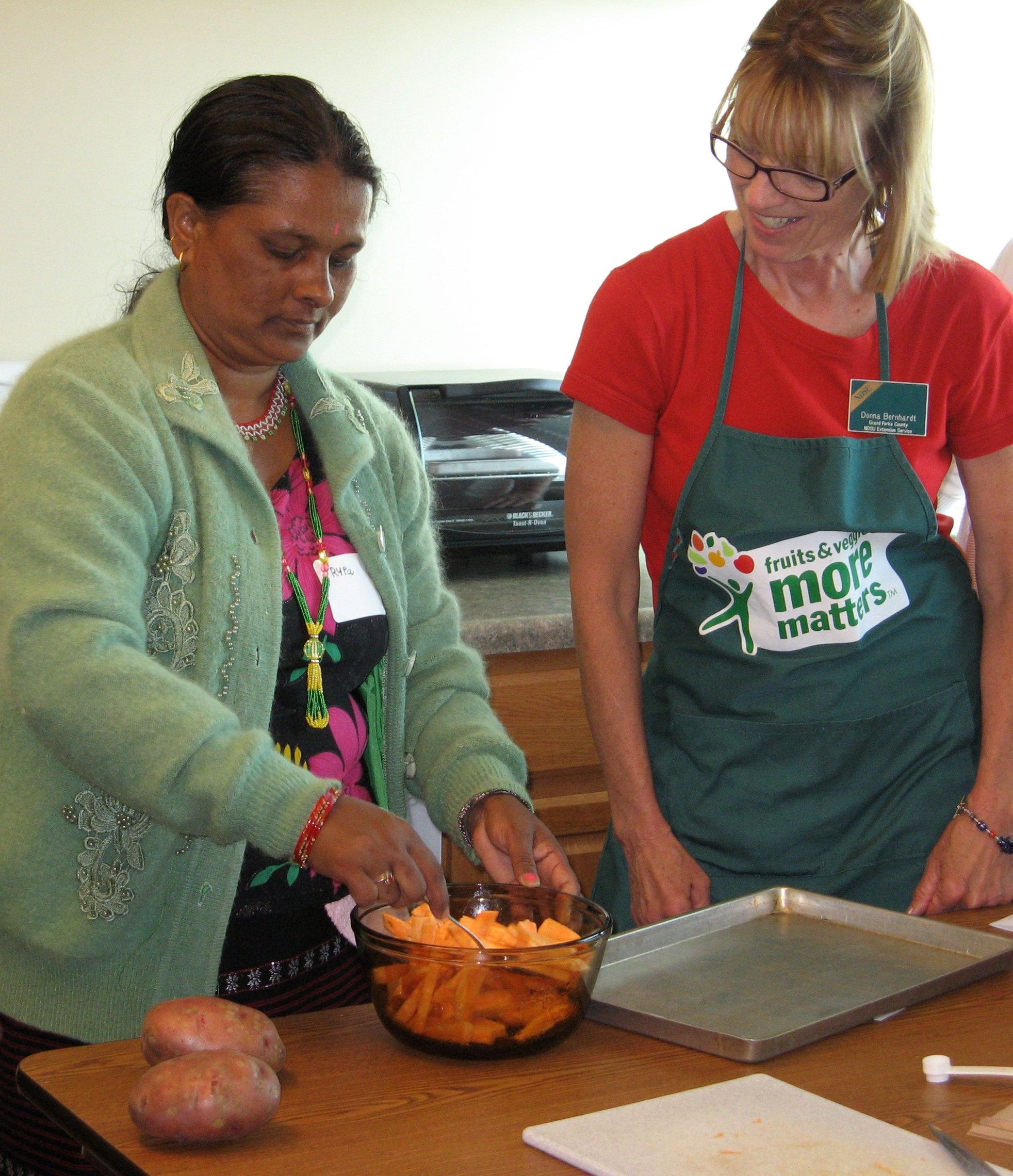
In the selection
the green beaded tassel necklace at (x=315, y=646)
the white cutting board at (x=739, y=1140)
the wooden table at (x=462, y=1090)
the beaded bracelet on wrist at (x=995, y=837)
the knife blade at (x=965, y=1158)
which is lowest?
the beaded bracelet on wrist at (x=995, y=837)

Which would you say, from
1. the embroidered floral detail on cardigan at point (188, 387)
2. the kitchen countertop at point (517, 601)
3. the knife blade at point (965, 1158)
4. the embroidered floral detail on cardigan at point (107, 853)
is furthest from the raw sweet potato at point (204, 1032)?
the kitchen countertop at point (517, 601)

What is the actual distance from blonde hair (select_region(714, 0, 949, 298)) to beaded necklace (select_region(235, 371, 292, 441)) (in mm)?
492

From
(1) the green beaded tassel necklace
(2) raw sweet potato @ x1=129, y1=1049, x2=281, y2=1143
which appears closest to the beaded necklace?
(1) the green beaded tassel necklace

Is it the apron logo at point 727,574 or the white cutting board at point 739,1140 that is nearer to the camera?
the white cutting board at point 739,1140

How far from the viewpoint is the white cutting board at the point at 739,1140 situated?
0.68 m

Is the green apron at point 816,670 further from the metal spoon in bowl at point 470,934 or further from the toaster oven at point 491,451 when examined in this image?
the toaster oven at point 491,451

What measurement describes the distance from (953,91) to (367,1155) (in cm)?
277

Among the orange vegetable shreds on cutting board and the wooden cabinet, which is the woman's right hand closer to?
the orange vegetable shreds on cutting board

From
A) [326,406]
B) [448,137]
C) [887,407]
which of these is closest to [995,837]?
[887,407]

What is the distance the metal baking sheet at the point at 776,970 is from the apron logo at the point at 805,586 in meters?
0.29

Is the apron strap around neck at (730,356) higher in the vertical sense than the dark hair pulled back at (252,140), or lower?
lower

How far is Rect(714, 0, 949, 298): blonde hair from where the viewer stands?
1190mm

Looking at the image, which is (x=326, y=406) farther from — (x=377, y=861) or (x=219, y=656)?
(x=377, y=861)

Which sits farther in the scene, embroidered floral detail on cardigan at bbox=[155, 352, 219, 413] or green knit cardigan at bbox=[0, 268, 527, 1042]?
embroidered floral detail on cardigan at bbox=[155, 352, 219, 413]
